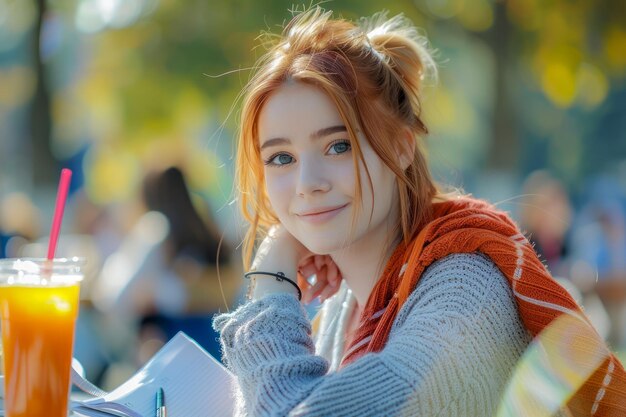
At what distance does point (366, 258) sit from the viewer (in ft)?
7.67

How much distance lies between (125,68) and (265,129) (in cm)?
810

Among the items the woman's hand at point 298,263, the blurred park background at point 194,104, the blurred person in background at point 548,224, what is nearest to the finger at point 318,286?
the woman's hand at point 298,263

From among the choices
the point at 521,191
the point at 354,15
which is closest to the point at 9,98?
the point at 354,15

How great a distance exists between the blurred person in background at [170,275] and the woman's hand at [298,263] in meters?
2.64

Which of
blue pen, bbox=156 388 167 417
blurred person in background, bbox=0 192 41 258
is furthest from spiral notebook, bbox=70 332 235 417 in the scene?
blurred person in background, bbox=0 192 41 258

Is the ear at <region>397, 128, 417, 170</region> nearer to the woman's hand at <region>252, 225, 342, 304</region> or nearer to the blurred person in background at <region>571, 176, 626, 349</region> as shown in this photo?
the woman's hand at <region>252, 225, 342, 304</region>

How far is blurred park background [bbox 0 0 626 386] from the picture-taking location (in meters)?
7.15

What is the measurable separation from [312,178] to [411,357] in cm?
55

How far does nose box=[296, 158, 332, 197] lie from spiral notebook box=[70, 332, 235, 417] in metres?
0.47

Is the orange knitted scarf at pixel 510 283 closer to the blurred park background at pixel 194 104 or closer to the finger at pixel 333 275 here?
the finger at pixel 333 275

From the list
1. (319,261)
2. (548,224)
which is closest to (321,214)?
(319,261)

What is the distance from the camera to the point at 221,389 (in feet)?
7.02

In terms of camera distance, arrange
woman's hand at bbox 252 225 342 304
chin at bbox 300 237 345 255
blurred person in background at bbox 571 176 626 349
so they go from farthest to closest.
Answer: blurred person in background at bbox 571 176 626 349
woman's hand at bbox 252 225 342 304
chin at bbox 300 237 345 255

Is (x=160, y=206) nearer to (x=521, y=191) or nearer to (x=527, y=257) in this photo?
(x=527, y=257)
